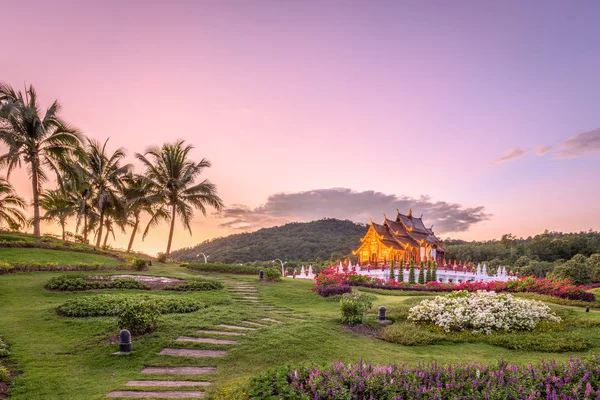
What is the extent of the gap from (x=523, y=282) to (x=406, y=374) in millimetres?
15859

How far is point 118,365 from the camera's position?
744 centimetres

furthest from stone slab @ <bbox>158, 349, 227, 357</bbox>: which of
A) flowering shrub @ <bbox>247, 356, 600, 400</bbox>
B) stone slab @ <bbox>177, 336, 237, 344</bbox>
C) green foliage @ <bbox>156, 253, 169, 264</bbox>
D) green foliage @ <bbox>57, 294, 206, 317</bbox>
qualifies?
green foliage @ <bbox>156, 253, 169, 264</bbox>

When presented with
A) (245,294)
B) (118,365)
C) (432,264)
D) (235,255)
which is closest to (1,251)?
(245,294)

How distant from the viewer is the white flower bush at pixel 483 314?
10.5m

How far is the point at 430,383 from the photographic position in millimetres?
4836

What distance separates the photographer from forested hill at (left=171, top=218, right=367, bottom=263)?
56469mm

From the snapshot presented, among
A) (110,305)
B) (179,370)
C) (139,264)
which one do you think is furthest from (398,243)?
(179,370)

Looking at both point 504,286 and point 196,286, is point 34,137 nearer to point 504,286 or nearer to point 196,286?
point 196,286

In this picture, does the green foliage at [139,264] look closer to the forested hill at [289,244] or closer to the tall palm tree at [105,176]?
the tall palm tree at [105,176]

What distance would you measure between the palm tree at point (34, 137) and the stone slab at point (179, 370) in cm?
2050

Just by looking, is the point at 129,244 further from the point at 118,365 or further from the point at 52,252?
the point at 118,365

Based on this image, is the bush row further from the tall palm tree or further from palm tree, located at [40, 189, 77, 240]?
palm tree, located at [40, 189, 77, 240]

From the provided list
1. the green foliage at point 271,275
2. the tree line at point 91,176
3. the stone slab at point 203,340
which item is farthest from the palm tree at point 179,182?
the stone slab at point 203,340

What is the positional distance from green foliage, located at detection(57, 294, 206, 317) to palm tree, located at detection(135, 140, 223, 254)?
18.2 meters
